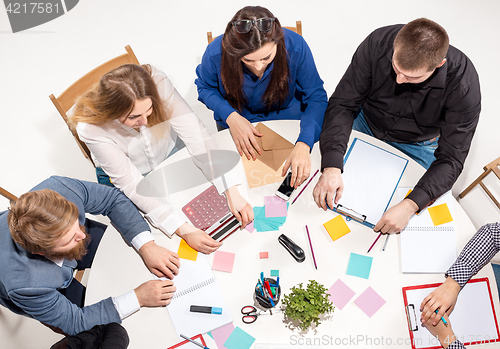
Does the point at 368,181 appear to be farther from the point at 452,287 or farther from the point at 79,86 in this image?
the point at 79,86

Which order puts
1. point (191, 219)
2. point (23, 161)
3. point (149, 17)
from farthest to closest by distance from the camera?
point (149, 17)
point (23, 161)
point (191, 219)

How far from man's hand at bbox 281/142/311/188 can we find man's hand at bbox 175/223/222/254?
1.42 feet

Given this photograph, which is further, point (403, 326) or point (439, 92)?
point (439, 92)

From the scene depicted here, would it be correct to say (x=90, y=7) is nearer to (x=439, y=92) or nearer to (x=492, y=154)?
(x=439, y=92)

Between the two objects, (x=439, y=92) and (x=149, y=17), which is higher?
(x=149, y=17)

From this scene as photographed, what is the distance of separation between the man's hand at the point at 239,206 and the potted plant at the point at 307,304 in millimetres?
370

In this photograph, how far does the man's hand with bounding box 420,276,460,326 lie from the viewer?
49.9 inches

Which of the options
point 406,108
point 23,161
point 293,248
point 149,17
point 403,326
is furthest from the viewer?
point 149,17

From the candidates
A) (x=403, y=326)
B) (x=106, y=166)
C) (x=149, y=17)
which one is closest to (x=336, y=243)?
(x=403, y=326)

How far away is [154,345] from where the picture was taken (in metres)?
1.31

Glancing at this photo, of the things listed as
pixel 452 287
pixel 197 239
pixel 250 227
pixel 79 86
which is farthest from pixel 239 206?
pixel 79 86

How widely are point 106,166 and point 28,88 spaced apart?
6.04ft

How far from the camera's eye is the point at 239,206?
59.5 inches

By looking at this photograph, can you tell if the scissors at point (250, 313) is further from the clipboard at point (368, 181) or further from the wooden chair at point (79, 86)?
the wooden chair at point (79, 86)
